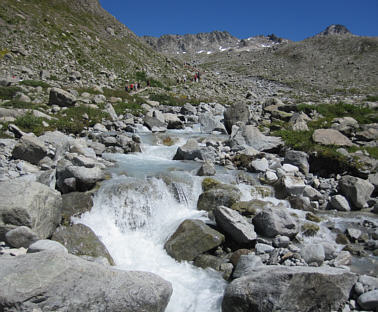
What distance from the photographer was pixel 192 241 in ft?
25.8

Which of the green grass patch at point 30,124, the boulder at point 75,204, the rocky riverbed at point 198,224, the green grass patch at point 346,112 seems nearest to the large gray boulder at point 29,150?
the rocky riverbed at point 198,224

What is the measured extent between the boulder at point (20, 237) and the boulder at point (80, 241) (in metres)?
1.01

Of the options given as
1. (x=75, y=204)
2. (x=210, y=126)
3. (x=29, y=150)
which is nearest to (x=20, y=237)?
(x=75, y=204)

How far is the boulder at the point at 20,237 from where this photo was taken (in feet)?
19.8

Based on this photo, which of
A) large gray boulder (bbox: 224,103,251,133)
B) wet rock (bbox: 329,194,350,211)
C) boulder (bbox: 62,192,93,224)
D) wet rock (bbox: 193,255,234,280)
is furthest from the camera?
large gray boulder (bbox: 224,103,251,133)

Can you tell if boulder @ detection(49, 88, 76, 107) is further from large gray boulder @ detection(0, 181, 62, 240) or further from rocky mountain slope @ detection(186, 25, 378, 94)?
rocky mountain slope @ detection(186, 25, 378, 94)

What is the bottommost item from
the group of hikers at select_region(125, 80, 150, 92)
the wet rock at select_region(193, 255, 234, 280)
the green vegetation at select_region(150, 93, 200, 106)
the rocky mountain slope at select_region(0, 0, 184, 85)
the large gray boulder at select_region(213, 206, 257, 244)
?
the wet rock at select_region(193, 255, 234, 280)

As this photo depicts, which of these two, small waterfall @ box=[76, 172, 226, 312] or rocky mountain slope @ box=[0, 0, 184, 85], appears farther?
rocky mountain slope @ box=[0, 0, 184, 85]

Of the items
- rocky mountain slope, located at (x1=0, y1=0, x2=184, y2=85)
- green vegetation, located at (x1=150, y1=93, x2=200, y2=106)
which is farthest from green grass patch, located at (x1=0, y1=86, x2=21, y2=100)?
green vegetation, located at (x1=150, y1=93, x2=200, y2=106)

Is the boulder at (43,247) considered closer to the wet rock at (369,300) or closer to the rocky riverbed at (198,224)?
the rocky riverbed at (198,224)

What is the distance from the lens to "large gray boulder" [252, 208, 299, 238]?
26.4 ft

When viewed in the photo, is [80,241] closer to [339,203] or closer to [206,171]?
[206,171]

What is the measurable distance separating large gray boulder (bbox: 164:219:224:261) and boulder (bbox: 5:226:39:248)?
3.49 meters

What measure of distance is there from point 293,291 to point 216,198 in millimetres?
4949
